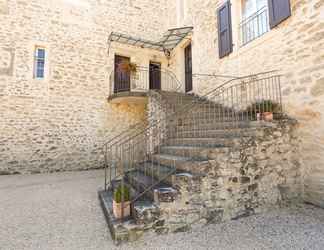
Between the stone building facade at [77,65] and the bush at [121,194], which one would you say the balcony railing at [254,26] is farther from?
the bush at [121,194]

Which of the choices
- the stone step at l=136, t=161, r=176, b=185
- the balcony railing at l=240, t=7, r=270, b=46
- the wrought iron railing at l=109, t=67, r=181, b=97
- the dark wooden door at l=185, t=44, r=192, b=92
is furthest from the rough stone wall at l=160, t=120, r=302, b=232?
the wrought iron railing at l=109, t=67, r=181, b=97

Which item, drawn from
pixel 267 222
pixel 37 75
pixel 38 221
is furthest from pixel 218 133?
pixel 37 75

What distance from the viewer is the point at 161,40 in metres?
9.55

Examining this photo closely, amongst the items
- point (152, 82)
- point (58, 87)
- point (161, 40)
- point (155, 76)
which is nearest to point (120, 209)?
point (58, 87)

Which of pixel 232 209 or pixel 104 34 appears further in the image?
pixel 104 34

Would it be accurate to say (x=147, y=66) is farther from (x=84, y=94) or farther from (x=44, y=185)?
(x=44, y=185)

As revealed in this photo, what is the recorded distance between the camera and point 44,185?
18.0 ft

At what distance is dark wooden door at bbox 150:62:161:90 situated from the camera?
388 inches

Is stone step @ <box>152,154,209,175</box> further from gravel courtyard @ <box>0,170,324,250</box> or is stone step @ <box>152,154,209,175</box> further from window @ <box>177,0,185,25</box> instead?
window @ <box>177,0,185,25</box>

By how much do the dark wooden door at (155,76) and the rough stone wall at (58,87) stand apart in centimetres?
155

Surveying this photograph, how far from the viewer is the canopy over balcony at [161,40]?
27.3 feet

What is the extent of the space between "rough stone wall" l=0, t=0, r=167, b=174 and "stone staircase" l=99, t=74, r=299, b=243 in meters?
4.63

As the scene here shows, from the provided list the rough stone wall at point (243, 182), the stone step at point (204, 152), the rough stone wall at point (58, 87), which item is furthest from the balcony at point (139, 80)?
the rough stone wall at point (243, 182)

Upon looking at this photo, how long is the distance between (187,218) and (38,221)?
2362 millimetres
